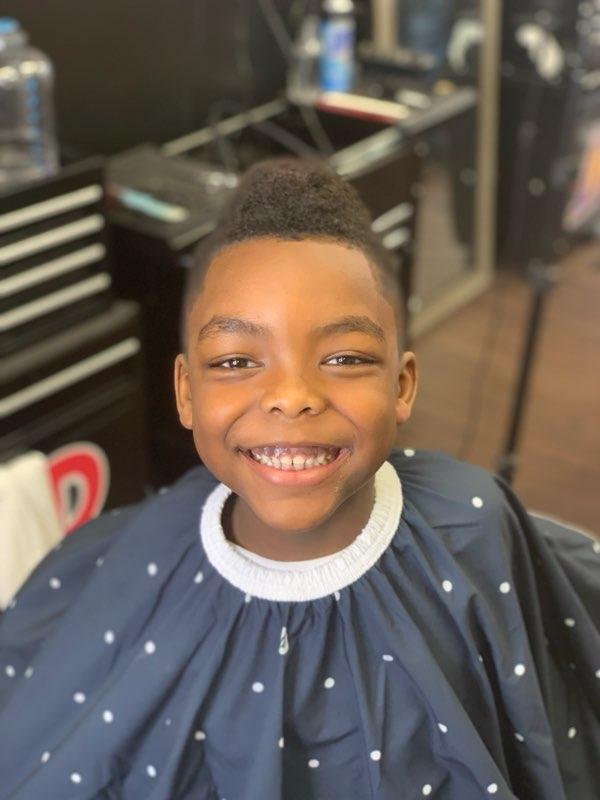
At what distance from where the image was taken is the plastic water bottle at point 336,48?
2.36 meters

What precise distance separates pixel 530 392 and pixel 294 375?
2016 millimetres

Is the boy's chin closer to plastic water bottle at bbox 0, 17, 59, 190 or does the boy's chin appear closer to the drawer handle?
the drawer handle

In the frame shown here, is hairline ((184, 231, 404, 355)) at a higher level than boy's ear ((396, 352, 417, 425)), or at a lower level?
higher

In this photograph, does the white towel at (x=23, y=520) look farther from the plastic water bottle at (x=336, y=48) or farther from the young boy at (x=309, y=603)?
the plastic water bottle at (x=336, y=48)

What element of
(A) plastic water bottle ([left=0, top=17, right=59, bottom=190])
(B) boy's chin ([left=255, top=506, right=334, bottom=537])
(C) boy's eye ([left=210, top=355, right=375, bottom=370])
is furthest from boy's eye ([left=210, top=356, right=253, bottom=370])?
(A) plastic water bottle ([left=0, top=17, right=59, bottom=190])

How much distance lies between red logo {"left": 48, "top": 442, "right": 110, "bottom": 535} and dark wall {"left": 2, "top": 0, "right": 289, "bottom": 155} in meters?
0.68

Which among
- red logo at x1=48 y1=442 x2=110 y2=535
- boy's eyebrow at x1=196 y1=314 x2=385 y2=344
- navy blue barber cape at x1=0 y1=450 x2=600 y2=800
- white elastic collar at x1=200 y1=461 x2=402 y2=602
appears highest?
boy's eyebrow at x1=196 y1=314 x2=385 y2=344

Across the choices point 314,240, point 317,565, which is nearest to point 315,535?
point 317,565

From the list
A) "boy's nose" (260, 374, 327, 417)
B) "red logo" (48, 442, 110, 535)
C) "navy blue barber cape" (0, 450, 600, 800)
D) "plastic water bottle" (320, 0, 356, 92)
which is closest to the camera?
"boy's nose" (260, 374, 327, 417)

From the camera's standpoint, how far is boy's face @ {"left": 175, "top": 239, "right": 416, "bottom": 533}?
2.62ft

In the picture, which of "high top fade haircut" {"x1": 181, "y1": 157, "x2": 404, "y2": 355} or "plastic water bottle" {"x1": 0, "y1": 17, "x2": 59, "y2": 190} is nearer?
"high top fade haircut" {"x1": 181, "y1": 157, "x2": 404, "y2": 355}

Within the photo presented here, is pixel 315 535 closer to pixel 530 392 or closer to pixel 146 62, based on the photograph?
pixel 146 62

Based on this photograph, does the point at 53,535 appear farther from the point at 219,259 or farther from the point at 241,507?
the point at 219,259

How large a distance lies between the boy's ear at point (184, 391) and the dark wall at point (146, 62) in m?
1.15
